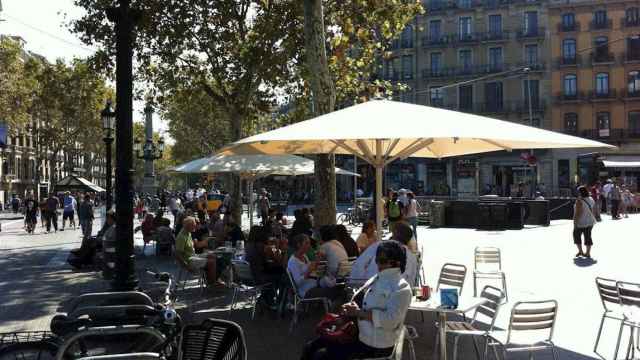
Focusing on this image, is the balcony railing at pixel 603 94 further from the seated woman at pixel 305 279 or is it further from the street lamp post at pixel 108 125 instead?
the seated woman at pixel 305 279

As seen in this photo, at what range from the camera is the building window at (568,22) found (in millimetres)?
52156

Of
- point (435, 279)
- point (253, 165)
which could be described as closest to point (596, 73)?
point (253, 165)

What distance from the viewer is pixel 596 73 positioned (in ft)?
169

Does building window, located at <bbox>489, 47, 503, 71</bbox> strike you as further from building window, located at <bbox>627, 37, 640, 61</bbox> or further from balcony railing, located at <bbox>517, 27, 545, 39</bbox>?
building window, located at <bbox>627, 37, 640, 61</bbox>

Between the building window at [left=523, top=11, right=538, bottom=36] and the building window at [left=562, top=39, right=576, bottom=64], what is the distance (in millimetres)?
2618

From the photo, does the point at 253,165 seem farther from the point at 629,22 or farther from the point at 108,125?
the point at 629,22

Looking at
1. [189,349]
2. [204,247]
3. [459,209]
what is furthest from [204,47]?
[189,349]

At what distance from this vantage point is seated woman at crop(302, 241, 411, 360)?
4754 mm

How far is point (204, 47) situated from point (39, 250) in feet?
26.7

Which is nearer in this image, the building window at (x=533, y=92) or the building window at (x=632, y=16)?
the building window at (x=632, y=16)

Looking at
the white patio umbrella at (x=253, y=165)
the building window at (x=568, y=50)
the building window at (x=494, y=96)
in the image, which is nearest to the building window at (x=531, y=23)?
the building window at (x=568, y=50)

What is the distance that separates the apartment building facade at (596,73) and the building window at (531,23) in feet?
4.11

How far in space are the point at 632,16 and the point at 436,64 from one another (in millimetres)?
16306

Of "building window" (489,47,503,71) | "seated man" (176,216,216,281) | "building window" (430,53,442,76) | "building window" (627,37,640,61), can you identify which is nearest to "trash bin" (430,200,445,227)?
"seated man" (176,216,216,281)
